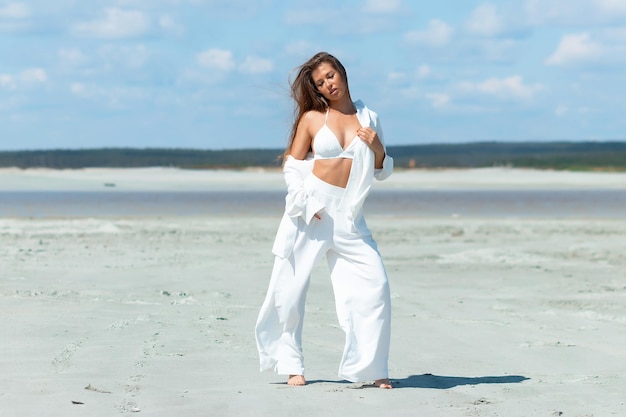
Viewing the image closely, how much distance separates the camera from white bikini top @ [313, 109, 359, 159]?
19.1 ft

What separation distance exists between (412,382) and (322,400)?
840 millimetres

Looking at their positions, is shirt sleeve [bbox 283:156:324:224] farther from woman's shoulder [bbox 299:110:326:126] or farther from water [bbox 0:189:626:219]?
water [bbox 0:189:626:219]

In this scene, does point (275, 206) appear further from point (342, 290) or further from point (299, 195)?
point (299, 195)

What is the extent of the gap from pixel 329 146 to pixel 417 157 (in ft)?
380

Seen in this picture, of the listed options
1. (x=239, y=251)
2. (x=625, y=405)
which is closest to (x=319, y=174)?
(x=625, y=405)

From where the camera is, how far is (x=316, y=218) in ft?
19.2

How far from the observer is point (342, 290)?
591cm

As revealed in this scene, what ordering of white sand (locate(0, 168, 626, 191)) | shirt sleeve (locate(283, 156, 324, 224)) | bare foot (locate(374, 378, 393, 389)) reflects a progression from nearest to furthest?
shirt sleeve (locate(283, 156, 324, 224)) → bare foot (locate(374, 378, 393, 389)) → white sand (locate(0, 168, 626, 191))

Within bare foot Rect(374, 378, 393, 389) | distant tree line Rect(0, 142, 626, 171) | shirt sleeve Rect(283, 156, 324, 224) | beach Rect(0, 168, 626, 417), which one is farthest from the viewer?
distant tree line Rect(0, 142, 626, 171)

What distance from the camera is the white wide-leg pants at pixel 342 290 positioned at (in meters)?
5.84

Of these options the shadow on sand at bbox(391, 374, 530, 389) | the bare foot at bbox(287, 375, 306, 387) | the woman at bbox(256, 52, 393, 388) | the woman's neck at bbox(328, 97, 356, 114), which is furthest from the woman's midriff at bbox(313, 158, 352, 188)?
the shadow on sand at bbox(391, 374, 530, 389)

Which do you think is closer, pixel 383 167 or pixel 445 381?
pixel 383 167

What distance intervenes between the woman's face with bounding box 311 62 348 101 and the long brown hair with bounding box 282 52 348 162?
2 cm

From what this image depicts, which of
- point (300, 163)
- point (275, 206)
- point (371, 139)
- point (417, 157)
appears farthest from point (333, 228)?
point (417, 157)
